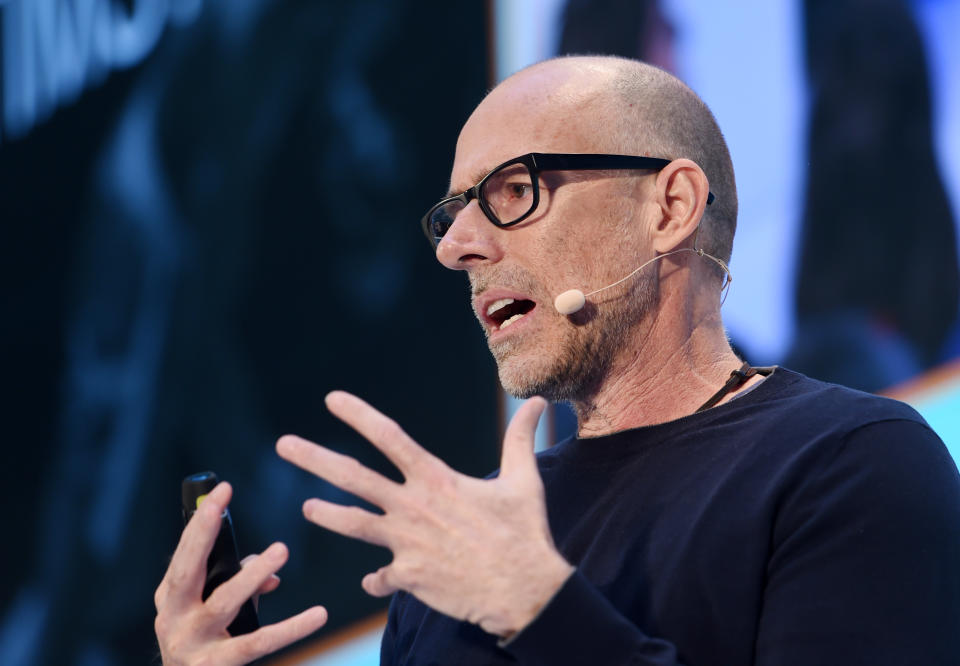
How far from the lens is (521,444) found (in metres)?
0.96

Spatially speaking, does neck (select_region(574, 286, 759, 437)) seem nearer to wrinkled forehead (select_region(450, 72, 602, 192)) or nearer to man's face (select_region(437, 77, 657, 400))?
man's face (select_region(437, 77, 657, 400))

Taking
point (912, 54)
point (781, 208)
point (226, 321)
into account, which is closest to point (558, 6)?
point (781, 208)

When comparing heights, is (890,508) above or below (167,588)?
below

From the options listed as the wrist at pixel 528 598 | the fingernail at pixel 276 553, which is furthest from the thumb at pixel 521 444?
the fingernail at pixel 276 553

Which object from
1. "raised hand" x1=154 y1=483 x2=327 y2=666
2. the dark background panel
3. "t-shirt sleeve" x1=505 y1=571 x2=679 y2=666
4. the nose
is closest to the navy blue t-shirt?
"t-shirt sleeve" x1=505 y1=571 x2=679 y2=666

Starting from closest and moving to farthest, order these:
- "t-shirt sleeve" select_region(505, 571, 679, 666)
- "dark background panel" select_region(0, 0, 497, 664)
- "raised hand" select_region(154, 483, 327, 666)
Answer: "t-shirt sleeve" select_region(505, 571, 679, 666), "raised hand" select_region(154, 483, 327, 666), "dark background panel" select_region(0, 0, 497, 664)

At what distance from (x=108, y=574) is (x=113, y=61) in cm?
113

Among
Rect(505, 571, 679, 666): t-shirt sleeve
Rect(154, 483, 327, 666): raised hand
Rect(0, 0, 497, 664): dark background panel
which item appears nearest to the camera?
Rect(505, 571, 679, 666): t-shirt sleeve

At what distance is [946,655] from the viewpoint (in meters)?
0.95

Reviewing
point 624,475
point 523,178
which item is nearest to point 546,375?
point 624,475

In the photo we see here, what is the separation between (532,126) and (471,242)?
7.9 inches

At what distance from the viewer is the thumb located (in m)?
0.95

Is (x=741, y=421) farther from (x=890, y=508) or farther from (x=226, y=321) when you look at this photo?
(x=226, y=321)

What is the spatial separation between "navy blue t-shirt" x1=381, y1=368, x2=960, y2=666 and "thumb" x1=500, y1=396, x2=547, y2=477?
13 centimetres
